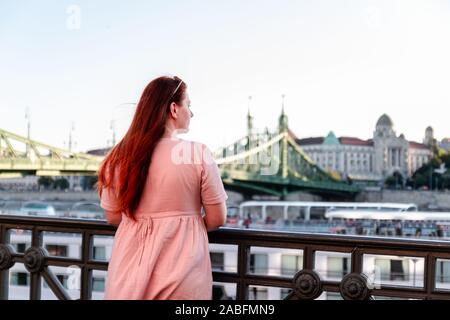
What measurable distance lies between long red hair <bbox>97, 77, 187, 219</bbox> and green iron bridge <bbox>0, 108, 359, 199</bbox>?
4.83 metres

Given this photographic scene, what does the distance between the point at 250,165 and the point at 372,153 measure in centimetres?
1690

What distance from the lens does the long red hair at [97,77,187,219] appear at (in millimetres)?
1172

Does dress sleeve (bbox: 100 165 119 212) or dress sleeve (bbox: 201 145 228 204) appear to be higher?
dress sleeve (bbox: 201 145 228 204)

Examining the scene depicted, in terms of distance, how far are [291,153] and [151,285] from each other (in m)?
27.9

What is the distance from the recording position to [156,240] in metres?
1.17

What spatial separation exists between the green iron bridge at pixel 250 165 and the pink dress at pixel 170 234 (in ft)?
15.9

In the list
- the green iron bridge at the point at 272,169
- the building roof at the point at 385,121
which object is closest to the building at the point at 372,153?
the building roof at the point at 385,121

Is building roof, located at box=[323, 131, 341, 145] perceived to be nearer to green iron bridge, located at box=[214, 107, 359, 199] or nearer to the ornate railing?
green iron bridge, located at box=[214, 107, 359, 199]

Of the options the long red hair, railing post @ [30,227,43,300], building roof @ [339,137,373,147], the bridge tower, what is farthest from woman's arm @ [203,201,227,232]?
building roof @ [339,137,373,147]

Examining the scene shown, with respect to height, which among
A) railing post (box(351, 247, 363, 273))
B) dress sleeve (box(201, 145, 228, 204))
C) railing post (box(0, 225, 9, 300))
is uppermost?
dress sleeve (box(201, 145, 228, 204))

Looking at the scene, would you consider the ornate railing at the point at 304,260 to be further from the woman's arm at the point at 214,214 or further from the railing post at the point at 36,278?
the woman's arm at the point at 214,214

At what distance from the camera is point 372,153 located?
122 feet

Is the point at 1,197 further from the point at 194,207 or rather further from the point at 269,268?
the point at 194,207
